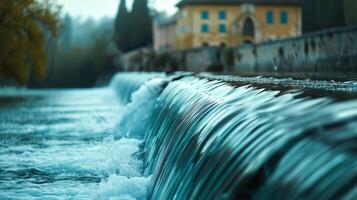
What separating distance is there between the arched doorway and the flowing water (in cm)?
4053

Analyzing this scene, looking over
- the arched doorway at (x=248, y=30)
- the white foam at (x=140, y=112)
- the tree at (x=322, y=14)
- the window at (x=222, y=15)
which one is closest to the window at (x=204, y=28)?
the window at (x=222, y=15)

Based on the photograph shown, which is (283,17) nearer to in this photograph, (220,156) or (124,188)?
(124,188)

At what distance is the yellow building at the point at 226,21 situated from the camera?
49.7 metres

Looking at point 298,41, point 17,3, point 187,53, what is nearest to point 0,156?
point 298,41

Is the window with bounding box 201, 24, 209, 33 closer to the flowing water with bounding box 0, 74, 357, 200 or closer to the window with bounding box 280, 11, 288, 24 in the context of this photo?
the window with bounding box 280, 11, 288, 24

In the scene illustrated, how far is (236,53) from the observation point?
2311cm

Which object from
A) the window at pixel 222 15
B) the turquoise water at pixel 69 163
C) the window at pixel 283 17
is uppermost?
the window at pixel 222 15

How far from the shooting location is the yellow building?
49656 millimetres

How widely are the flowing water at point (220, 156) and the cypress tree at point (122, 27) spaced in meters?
45.9

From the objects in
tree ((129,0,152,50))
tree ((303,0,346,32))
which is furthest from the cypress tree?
tree ((303,0,346,32))

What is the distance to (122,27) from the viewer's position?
54.9 meters

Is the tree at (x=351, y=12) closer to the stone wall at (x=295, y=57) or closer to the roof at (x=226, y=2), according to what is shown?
the stone wall at (x=295, y=57)

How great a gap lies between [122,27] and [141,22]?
7.35ft

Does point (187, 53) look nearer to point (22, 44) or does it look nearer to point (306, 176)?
point (22, 44)
